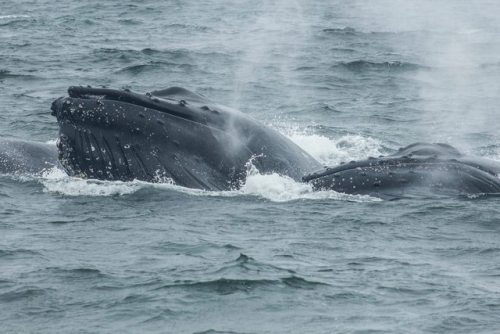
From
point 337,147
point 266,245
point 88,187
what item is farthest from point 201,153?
point 337,147

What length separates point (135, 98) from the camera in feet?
54.1

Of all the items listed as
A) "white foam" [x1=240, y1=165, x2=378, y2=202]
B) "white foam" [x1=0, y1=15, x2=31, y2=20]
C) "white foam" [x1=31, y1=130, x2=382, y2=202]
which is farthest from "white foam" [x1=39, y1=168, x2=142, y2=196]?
"white foam" [x1=0, y1=15, x2=31, y2=20]

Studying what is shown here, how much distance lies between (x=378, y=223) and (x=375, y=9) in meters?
45.5

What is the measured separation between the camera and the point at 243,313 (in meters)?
12.8

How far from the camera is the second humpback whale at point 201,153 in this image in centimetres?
Answer: 1634

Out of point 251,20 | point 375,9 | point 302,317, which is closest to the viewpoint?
point 302,317

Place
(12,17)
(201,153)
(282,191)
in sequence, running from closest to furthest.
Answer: (201,153)
(282,191)
(12,17)

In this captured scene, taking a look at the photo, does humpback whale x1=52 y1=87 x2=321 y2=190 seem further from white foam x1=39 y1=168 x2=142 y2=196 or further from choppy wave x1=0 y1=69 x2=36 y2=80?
choppy wave x1=0 y1=69 x2=36 y2=80

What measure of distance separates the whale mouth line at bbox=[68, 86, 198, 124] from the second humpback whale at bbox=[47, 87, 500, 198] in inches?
0.6

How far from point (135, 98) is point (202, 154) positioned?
126 cm

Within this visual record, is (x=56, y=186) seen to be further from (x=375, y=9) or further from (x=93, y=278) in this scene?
(x=375, y=9)

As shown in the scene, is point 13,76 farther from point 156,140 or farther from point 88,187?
point 156,140

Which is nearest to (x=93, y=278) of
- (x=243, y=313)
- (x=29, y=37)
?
(x=243, y=313)

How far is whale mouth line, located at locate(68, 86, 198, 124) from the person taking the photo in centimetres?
1648
